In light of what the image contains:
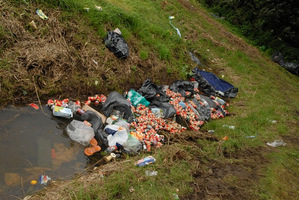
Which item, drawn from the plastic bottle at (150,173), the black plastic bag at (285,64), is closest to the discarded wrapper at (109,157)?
the plastic bottle at (150,173)

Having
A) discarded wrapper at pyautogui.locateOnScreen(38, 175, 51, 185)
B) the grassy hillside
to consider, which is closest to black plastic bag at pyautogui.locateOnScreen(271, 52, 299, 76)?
the grassy hillside

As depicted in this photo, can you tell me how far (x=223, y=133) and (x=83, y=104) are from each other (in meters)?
2.82

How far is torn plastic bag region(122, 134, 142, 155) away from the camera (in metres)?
3.53

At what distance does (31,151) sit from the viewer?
3000 mm

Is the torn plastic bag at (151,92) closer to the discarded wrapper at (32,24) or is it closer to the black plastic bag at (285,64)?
the discarded wrapper at (32,24)

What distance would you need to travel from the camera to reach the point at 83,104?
13.8 feet

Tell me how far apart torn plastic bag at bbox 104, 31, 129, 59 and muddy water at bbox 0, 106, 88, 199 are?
79.8 inches

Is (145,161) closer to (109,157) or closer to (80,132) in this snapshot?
(109,157)

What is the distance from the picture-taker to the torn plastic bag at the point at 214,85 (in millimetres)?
6461

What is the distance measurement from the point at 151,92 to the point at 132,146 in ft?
5.65

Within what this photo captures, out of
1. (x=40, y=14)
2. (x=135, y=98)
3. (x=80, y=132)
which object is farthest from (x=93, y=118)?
(x=40, y=14)

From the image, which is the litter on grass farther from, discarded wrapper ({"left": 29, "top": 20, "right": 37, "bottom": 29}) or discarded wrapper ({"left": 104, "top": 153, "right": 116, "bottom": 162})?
discarded wrapper ({"left": 29, "top": 20, "right": 37, "bottom": 29})

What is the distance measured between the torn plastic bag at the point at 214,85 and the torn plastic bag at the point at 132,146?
11.3 ft

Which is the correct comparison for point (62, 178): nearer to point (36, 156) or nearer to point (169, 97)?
point (36, 156)
